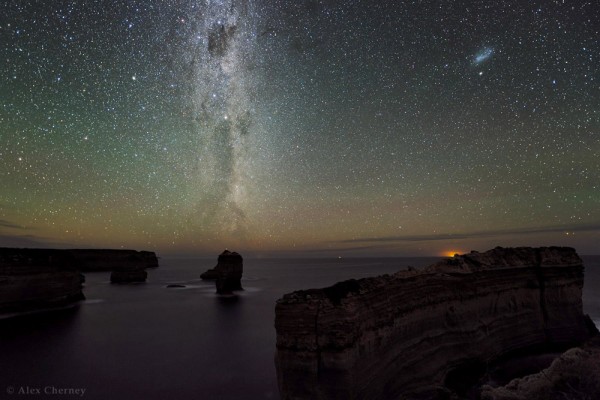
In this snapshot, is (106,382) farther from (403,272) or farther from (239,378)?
(403,272)

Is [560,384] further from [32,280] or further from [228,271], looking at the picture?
[228,271]

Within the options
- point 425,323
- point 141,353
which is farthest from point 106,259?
point 425,323

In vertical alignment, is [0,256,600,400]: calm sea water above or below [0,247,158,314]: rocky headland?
below

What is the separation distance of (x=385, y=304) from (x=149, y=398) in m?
11.7

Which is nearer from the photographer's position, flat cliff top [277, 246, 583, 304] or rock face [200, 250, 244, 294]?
flat cliff top [277, 246, 583, 304]

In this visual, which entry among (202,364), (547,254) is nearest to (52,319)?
(202,364)

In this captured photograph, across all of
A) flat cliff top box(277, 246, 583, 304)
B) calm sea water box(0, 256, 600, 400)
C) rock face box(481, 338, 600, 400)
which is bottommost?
calm sea water box(0, 256, 600, 400)

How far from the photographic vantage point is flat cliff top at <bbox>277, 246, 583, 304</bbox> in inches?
456

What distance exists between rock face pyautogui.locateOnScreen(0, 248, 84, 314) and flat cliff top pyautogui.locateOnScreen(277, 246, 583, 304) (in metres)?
36.2

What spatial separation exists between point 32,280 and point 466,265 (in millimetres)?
42352

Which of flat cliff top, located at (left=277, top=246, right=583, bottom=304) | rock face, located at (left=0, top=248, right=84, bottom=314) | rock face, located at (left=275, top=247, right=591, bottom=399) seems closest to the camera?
rock face, located at (left=275, top=247, right=591, bottom=399)

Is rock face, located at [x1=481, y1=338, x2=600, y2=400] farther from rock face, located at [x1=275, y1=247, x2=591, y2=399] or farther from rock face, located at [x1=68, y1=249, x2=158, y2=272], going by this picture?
rock face, located at [x1=68, y1=249, x2=158, y2=272]

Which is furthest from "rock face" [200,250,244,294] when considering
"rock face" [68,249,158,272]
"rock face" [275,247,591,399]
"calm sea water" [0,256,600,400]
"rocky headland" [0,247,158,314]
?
"rock face" [68,249,158,272]

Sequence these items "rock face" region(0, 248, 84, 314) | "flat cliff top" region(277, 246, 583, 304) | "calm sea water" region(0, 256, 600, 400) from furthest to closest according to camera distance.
A: "rock face" region(0, 248, 84, 314) → "calm sea water" region(0, 256, 600, 400) → "flat cliff top" region(277, 246, 583, 304)
